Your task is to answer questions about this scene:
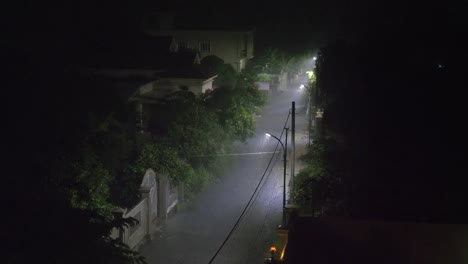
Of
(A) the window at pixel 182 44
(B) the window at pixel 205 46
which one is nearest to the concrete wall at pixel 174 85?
(A) the window at pixel 182 44

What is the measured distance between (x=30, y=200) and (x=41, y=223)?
1.32 feet

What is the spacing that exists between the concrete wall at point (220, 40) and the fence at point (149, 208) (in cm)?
2074

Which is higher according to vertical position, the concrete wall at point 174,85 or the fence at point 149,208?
the concrete wall at point 174,85

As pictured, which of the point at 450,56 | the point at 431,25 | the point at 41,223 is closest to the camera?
the point at 41,223

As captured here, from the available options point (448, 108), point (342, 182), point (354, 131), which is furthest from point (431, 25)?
point (342, 182)

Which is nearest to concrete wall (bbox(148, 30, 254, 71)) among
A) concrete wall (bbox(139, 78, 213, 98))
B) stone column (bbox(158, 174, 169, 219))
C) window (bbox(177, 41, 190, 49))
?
window (bbox(177, 41, 190, 49))

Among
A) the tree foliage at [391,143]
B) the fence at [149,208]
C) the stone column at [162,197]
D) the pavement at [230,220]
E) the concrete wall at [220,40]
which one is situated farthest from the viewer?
the concrete wall at [220,40]

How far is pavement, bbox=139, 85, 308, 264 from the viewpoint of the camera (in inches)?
502

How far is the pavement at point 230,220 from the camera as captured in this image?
1274cm

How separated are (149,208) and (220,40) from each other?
23.7 meters

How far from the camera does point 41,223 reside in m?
5.29

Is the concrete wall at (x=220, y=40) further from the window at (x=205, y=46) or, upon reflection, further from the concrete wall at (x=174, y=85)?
the concrete wall at (x=174, y=85)

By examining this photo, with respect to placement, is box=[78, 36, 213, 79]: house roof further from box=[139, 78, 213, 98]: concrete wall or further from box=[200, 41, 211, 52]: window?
box=[200, 41, 211, 52]: window

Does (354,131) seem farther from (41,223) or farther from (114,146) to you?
(41,223)
